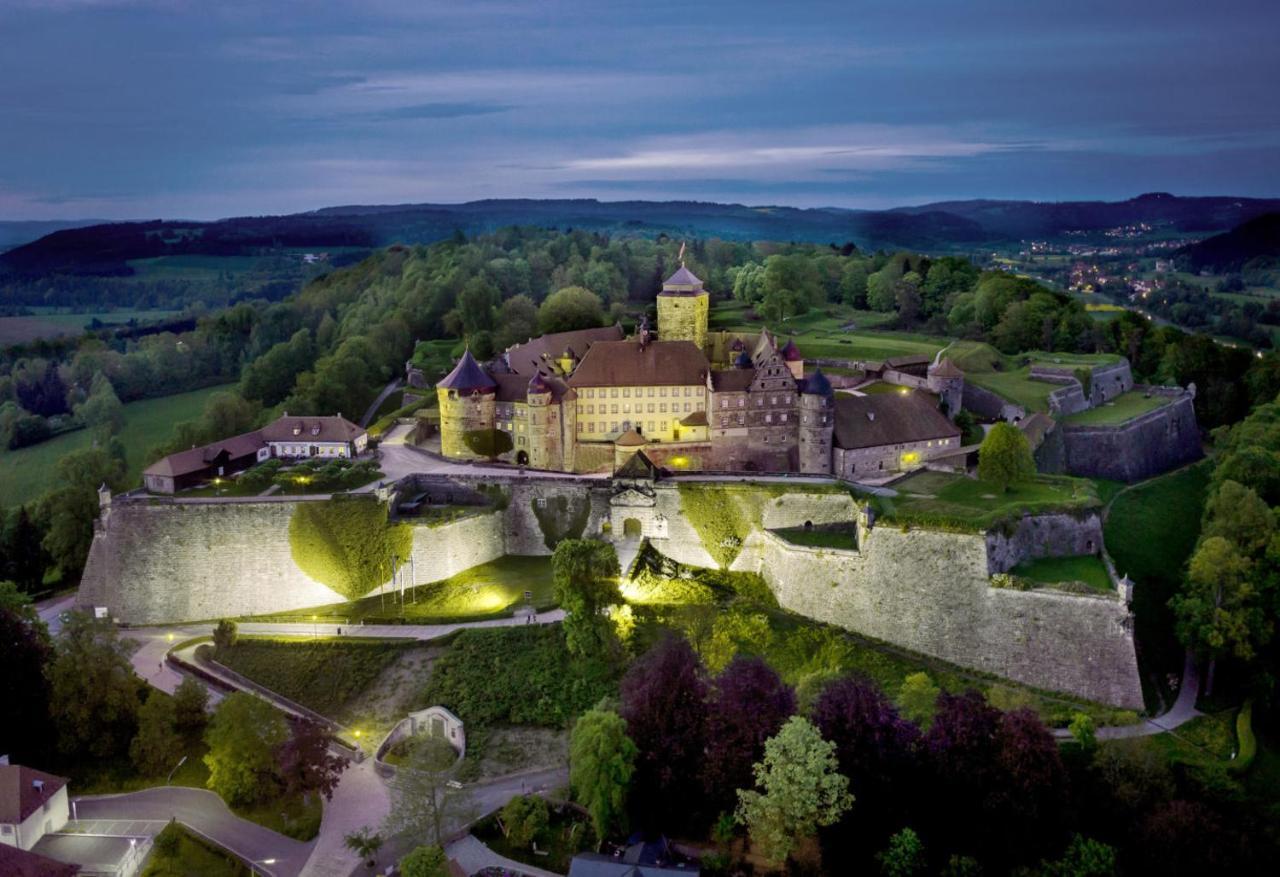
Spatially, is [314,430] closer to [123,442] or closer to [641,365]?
[641,365]

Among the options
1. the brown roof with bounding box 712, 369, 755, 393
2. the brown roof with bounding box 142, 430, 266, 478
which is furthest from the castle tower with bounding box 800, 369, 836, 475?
the brown roof with bounding box 142, 430, 266, 478

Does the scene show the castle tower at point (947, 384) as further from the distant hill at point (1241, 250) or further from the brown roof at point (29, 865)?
the distant hill at point (1241, 250)

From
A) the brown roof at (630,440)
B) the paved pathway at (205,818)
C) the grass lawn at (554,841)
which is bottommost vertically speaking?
the paved pathway at (205,818)

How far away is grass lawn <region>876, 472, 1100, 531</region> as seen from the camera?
113ft

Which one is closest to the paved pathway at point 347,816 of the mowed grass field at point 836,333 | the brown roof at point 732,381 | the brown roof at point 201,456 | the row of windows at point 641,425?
the brown roof at point 201,456

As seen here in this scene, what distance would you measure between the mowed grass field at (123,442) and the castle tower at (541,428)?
2306 centimetres

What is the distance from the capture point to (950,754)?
2714cm

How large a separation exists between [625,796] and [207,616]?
20504 millimetres

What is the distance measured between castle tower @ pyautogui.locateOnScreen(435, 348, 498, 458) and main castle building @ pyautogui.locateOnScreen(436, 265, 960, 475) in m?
0.05

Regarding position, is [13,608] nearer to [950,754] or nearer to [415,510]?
[415,510]

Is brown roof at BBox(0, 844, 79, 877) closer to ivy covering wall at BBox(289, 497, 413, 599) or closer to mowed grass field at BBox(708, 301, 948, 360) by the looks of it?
ivy covering wall at BBox(289, 497, 413, 599)

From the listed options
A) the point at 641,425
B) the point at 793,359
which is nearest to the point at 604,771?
the point at 641,425

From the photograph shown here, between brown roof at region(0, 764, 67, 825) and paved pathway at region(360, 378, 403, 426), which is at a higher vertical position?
paved pathway at region(360, 378, 403, 426)

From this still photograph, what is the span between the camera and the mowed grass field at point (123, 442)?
180ft
